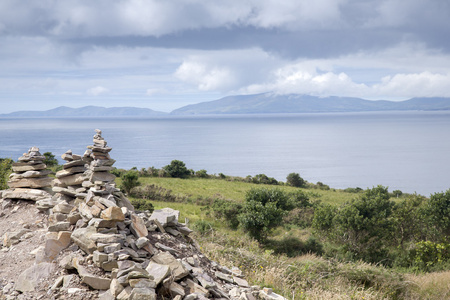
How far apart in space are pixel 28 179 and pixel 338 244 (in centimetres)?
2407

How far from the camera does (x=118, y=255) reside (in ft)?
26.1

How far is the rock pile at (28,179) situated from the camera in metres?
13.6

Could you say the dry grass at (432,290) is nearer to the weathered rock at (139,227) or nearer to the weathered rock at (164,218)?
the weathered rock at (164,218)

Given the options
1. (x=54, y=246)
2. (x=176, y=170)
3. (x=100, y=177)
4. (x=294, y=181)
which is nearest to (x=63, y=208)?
(x=100, y=177)

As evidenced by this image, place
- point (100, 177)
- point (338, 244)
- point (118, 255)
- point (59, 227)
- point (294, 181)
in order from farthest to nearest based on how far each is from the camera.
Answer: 1. point (294, 181)
2. point (338, 244)
3. point (100, 177)
4. point (59, 227)
5. point (118, 255)

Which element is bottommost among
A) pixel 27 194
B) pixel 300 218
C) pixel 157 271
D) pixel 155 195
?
pixel 300 218

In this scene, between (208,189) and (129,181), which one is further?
(208,189)

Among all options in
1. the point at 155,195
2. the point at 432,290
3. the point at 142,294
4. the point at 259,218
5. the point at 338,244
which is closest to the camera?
the point at 142,294

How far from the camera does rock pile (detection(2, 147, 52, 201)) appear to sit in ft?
44.5

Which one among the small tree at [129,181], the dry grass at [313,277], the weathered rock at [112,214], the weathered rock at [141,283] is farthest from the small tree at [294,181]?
the weathered rock at [141,283]

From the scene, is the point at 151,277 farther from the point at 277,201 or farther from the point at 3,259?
the point at 277,201

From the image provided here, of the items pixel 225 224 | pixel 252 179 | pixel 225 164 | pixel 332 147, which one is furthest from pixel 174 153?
pixel 225 224

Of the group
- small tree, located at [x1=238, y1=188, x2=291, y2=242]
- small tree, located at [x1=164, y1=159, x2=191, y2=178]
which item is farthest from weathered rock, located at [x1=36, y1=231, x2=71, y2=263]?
small tree, located at [x1=164, y1=159, x2=191, y2=178]

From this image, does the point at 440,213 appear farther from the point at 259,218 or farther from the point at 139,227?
the point at 139,227
